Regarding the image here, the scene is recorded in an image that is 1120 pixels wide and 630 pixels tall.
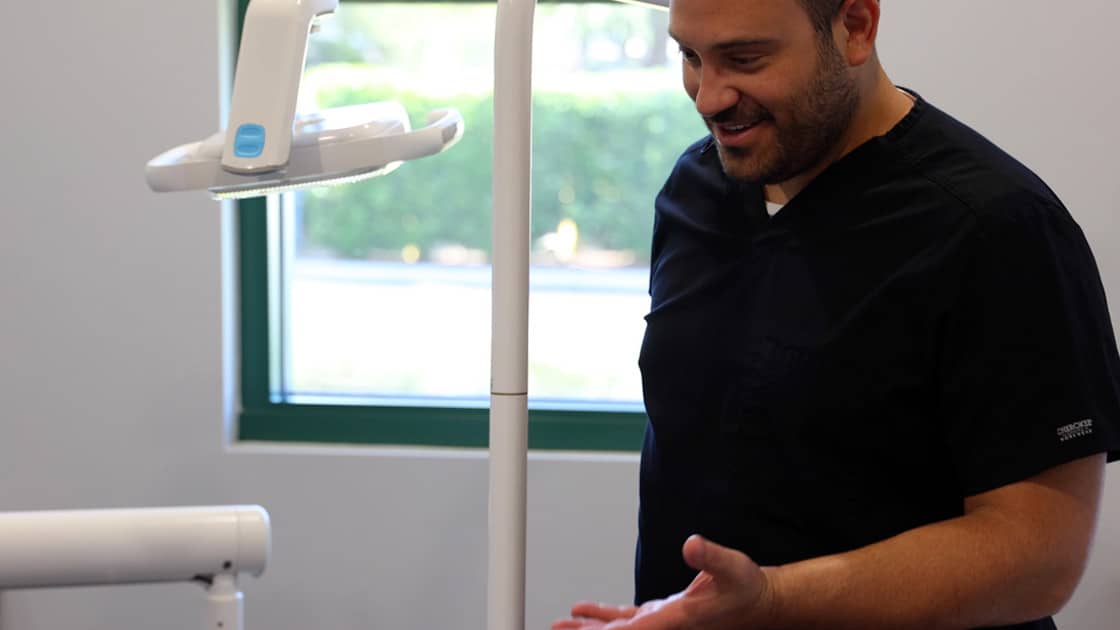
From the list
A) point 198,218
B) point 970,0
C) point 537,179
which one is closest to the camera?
point 970,0

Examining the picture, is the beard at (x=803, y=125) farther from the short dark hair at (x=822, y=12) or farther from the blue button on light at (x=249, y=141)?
the blue button on light at (x=249, y=141)

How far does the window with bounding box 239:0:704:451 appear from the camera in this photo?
246cm

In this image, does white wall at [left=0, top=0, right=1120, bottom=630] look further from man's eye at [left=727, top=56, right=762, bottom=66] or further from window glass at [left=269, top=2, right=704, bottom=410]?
man's eye at [left=727, top=56, right=762, bottom=66]

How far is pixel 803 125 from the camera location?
1219 millimetres

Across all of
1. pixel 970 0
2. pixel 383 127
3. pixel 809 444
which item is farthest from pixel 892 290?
pixel 970 0

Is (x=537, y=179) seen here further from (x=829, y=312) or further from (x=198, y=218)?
(x=829, y=312)

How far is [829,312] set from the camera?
1.26 meters

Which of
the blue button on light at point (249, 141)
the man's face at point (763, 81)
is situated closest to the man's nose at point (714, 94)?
the man's face at point (763, 81)

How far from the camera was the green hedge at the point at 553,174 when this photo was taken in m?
2.47

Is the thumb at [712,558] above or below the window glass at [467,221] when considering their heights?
below

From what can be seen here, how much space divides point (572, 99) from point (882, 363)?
1.39 m

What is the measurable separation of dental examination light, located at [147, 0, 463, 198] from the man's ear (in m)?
0.40

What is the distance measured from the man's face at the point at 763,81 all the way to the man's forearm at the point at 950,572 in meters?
0.39

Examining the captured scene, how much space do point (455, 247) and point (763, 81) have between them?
1413 mm
